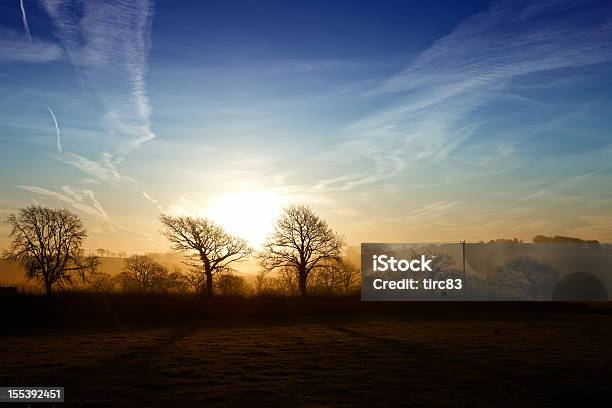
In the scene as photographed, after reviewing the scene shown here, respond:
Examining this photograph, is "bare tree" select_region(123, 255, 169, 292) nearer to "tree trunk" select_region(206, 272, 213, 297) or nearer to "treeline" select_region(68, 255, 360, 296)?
"treeline" select_region(68, 255, 360, 296)

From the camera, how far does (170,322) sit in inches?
1897

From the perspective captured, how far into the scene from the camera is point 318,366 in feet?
75.4

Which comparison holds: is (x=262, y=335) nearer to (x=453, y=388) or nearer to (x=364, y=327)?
(x=364, y=327)

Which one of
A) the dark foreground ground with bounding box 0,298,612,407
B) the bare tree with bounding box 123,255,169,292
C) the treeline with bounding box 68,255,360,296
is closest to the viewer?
the dark foreground ground with bounding box 0,298,612,407

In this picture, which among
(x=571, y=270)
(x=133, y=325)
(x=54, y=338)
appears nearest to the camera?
(x=54, y=338)

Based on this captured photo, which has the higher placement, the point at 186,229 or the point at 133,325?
the point at 186,229

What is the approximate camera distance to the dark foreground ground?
56.9ft

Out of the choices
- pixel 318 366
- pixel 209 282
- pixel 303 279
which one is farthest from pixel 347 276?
pixel 318 366

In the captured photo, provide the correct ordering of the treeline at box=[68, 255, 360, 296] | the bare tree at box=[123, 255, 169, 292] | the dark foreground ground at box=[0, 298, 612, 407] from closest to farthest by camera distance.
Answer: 1. the dark foreground ground at box=[0, 298, 612, 407]
2. the treeline at box=[68, 255, 360, 296]
3. the bare tree at box=[123, 255, 169, 292]

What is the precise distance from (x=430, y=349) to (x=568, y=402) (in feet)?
37.7

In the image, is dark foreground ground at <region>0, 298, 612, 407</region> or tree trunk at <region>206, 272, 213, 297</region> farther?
tree trunk at <region>206, 272, 213, 297</region>

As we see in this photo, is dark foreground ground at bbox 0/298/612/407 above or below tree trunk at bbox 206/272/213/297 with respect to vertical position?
below

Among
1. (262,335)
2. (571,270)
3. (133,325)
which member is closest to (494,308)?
(262,335)

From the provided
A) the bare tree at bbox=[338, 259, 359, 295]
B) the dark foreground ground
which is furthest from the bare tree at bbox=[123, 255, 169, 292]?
the dark foreground ground
